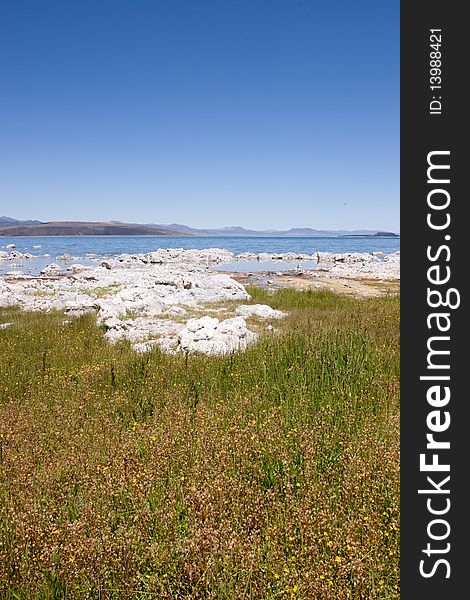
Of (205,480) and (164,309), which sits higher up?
(164,309)

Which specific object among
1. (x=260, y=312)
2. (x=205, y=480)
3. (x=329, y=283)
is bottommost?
(x=205, y=480)

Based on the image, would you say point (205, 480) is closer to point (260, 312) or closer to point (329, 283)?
point (260, 312)

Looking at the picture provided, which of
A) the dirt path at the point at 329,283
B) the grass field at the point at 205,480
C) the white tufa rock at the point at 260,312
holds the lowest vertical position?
the grass field at the point at 205,480

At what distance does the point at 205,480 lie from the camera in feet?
14.6

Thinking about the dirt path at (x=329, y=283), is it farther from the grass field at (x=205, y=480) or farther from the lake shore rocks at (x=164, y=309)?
the grass field at (x=205, y=480)

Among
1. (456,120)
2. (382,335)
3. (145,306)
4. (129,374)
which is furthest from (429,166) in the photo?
(145,306)

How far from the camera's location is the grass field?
10.3 feet

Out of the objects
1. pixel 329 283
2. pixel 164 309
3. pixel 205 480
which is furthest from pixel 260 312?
pixel 329 283

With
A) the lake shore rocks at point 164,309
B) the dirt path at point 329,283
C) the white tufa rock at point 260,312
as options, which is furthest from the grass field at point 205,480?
the dirt path at point 329,283

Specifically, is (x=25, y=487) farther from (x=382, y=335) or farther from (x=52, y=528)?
(x=382, y=335)

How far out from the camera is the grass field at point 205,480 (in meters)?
3.15

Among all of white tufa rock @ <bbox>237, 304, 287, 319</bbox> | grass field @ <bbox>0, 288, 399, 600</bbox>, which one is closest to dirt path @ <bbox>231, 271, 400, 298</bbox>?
white tufa rock @ <bbox>237, 304, 287, 319</bbox>

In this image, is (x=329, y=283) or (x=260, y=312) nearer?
(x=260, y=312)

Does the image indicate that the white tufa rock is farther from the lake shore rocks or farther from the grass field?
the grass field
